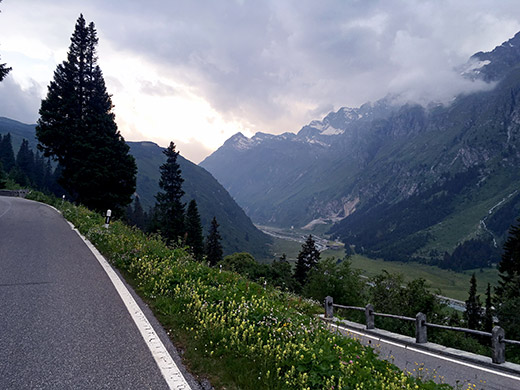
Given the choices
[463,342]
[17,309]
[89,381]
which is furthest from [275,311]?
[463,342]

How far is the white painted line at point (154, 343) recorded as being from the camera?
4.24 meters

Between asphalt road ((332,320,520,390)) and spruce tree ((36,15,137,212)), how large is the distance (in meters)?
29.2

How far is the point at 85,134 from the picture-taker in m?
31.8

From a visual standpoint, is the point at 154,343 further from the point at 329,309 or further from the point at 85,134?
the point at 85,134

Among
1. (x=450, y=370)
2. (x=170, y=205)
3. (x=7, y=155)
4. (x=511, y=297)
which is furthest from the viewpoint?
(x=7, y=155)

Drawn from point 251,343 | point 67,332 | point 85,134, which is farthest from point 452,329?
point 85,134

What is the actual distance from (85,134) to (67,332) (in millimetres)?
31216

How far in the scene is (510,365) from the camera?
9.52 m

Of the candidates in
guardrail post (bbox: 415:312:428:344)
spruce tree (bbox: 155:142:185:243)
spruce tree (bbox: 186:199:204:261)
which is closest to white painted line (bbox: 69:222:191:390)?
guardrail post (bbox: 415:312:428:344)

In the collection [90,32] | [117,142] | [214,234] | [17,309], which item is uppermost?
[90,32]

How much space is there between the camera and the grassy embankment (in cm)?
460

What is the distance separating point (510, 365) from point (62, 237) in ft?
54.5

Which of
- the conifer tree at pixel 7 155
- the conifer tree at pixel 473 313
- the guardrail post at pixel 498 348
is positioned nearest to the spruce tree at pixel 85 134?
the guardrail post at pixel 498 348

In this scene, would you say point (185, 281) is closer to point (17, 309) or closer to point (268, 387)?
point (17, 309)
